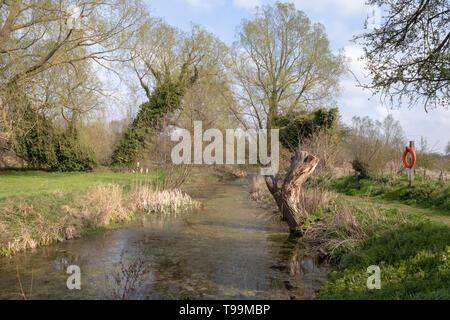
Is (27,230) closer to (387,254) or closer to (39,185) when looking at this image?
(39,185)

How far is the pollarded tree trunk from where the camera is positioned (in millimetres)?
10297

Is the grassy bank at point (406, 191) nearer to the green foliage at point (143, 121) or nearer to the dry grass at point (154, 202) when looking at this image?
the dry grass at point (154, 202)

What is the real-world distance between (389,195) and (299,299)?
853 cm

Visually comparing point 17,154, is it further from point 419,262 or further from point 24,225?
point 419,262

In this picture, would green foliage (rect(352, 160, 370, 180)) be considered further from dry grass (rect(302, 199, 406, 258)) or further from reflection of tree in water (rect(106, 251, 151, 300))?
reflection of tree in water (rect(106, 251, 151, 300))

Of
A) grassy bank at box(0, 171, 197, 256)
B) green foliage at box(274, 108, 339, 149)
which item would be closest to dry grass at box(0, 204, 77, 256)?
grassy bank at box(0, 171, 197, 256)

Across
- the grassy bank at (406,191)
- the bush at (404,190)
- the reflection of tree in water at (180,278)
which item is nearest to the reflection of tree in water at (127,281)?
the reflection of tree in water at (180,278)

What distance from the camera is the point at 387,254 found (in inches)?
241

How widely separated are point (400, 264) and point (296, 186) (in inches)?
196

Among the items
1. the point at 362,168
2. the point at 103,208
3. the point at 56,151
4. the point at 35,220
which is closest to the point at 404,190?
the point at 362,168

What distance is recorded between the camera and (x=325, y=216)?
31.8ft

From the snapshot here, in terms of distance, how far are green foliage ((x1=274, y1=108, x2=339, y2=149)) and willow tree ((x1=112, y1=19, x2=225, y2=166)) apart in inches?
294

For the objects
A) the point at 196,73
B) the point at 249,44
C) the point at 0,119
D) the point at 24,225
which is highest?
the point at 249,44
